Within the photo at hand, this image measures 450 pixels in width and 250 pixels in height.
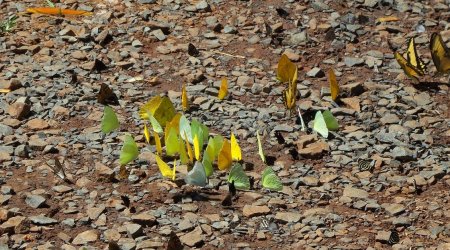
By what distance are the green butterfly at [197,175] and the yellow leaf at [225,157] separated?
12cm

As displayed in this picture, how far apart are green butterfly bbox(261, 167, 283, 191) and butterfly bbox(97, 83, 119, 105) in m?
0.92

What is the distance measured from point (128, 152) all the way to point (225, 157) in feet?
1.27

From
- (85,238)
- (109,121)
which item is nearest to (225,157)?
(109,121)

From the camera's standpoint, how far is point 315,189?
375 cm

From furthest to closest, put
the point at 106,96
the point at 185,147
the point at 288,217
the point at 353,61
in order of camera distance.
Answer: the point at 353,61
the point at 106,96
the point at 185,147
the point at 288,217

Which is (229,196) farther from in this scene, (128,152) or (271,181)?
(128,152)

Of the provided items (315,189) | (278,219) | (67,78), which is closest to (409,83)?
(315,189)

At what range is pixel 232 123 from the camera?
415 cm

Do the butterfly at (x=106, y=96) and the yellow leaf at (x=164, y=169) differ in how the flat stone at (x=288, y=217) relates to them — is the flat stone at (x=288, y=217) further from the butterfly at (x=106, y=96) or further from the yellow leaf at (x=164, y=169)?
the butterfly at (x=106, y=96)

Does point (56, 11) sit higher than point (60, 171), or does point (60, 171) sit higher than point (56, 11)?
point (56, 11)

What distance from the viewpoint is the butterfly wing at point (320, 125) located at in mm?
4066

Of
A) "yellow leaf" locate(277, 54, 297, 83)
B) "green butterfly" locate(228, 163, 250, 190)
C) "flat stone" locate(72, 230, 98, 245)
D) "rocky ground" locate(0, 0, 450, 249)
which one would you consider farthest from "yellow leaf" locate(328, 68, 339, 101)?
"flat stone" locate(72, 230, 98, 245)

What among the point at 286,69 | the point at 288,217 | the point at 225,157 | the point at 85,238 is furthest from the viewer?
the point at 286,69

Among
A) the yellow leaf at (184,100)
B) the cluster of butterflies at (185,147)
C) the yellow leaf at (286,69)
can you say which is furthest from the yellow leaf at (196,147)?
the yellow leaf at (286,69)
